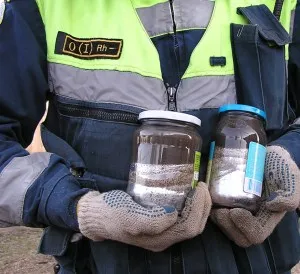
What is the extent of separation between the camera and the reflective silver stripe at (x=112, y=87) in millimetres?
1647

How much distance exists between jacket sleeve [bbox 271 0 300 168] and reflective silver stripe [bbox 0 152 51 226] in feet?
2.41

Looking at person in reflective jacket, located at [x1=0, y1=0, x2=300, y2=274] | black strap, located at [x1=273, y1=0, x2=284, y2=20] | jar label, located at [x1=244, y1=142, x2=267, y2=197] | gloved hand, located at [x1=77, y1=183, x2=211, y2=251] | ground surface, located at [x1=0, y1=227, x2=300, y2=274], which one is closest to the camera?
gloved hand, located at [x1=77, y1=183, x2=211, y2=251]

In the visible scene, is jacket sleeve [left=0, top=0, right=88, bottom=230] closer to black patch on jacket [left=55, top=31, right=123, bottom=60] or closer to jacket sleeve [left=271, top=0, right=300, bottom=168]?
black patch on jacket [left=55, top=31, right=123, bottom=60]

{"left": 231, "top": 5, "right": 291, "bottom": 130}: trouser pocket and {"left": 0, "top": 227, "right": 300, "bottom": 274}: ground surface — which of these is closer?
{"left": 231, "top": 5, "right": 291, "bottom": 130}: trouser pocket

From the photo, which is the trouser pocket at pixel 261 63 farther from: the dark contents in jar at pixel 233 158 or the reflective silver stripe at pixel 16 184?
the reflective silver stripe at pixel 16 184

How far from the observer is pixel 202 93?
5.45ft

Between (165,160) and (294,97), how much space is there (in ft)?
2.19

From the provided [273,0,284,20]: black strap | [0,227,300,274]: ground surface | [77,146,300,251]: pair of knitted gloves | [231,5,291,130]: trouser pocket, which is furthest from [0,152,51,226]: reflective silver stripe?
[0,227,300,274]: ground surface

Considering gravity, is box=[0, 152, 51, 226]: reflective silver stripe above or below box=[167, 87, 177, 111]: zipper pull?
below

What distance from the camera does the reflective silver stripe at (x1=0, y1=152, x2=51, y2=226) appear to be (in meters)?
1.60

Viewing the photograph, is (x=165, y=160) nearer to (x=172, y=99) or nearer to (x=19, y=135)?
(x=172, y=99)

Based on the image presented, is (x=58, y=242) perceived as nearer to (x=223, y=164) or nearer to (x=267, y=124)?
(x=223, y=164)

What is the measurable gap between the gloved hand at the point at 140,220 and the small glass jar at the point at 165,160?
4 centimetres

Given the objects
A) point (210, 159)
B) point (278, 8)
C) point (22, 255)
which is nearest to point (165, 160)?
point (210, 159)
